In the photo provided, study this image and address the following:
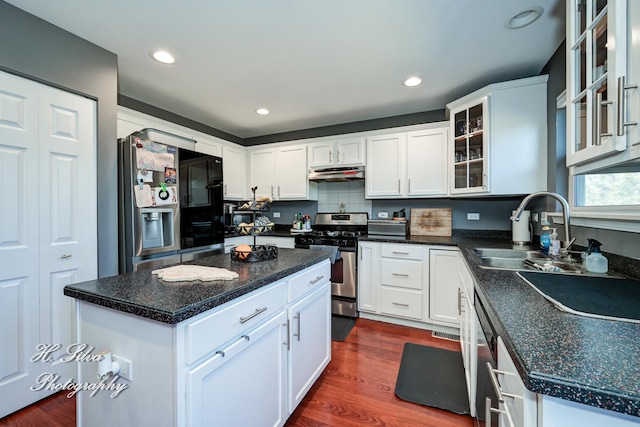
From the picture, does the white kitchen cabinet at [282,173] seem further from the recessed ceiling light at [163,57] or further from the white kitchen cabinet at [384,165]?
the recessed ceiling light at [163,57]

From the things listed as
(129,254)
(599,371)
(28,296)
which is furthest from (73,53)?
(599,371)

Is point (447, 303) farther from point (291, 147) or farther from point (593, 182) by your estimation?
point (291, 147)

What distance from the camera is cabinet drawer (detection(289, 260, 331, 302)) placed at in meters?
1.48

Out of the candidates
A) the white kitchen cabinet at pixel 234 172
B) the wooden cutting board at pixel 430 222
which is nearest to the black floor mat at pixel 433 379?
the wooden cutting board at pixel 430 222

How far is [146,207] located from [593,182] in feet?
9.22

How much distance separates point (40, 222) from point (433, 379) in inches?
112

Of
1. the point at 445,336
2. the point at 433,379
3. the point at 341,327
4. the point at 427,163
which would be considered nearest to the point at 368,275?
the point at 341,327

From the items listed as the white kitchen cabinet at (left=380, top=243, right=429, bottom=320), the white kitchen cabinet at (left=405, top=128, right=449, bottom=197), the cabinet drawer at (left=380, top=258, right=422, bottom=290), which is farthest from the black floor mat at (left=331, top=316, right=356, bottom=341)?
the white kitchen cabinet at (left=405, top=128, right=449, bottom=197)

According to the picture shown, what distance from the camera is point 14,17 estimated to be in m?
1.57

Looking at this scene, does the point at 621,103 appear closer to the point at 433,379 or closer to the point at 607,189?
the point at 607,189

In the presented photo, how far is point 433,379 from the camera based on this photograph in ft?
6.20

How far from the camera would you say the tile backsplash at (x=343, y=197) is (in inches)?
142

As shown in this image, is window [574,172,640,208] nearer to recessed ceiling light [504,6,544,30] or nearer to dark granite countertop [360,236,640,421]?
dark granite countertop [360,236,640,421]

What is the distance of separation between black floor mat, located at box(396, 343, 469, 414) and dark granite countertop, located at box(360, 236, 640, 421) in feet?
3.72
